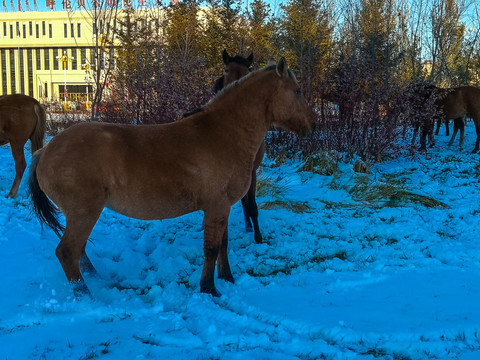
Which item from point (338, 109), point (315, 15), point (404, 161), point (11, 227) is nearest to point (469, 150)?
point (404, 161)

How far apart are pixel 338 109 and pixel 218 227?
7607 millimetres

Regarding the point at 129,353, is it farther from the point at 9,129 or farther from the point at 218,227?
the point at 9,129

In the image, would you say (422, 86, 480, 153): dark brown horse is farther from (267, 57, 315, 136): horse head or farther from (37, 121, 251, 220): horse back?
(37, 121, 251, 220): horse back

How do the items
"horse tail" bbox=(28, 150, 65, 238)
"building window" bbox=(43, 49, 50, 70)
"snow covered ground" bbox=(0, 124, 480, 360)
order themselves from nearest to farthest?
"snow covered ground" bbox=(0, 124, 480, 360), "horse tail" bbox=(28, 150, 65, 238), "building window" bbox=(43, 49, 50, 70)

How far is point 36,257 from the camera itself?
389 centimetres

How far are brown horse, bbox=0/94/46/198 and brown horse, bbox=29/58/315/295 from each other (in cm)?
380

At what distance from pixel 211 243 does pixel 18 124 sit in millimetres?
4871

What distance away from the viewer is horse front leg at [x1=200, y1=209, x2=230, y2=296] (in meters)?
3.34

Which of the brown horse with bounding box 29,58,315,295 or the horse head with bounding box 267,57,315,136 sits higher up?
the horse head with bounding box 267,57,315,136

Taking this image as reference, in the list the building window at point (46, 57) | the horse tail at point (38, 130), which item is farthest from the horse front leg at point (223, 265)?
the building window at point (46, 57)

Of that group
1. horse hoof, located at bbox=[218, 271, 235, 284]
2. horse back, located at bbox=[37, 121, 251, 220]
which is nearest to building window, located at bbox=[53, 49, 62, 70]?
horse back, located at bbox=[37, 121, 251, 220]

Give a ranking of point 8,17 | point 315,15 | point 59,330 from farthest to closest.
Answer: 1. point 8,17
2. point 315,15
3. point 59,330

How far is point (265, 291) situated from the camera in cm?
346

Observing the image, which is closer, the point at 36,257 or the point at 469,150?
the point at 36,257
